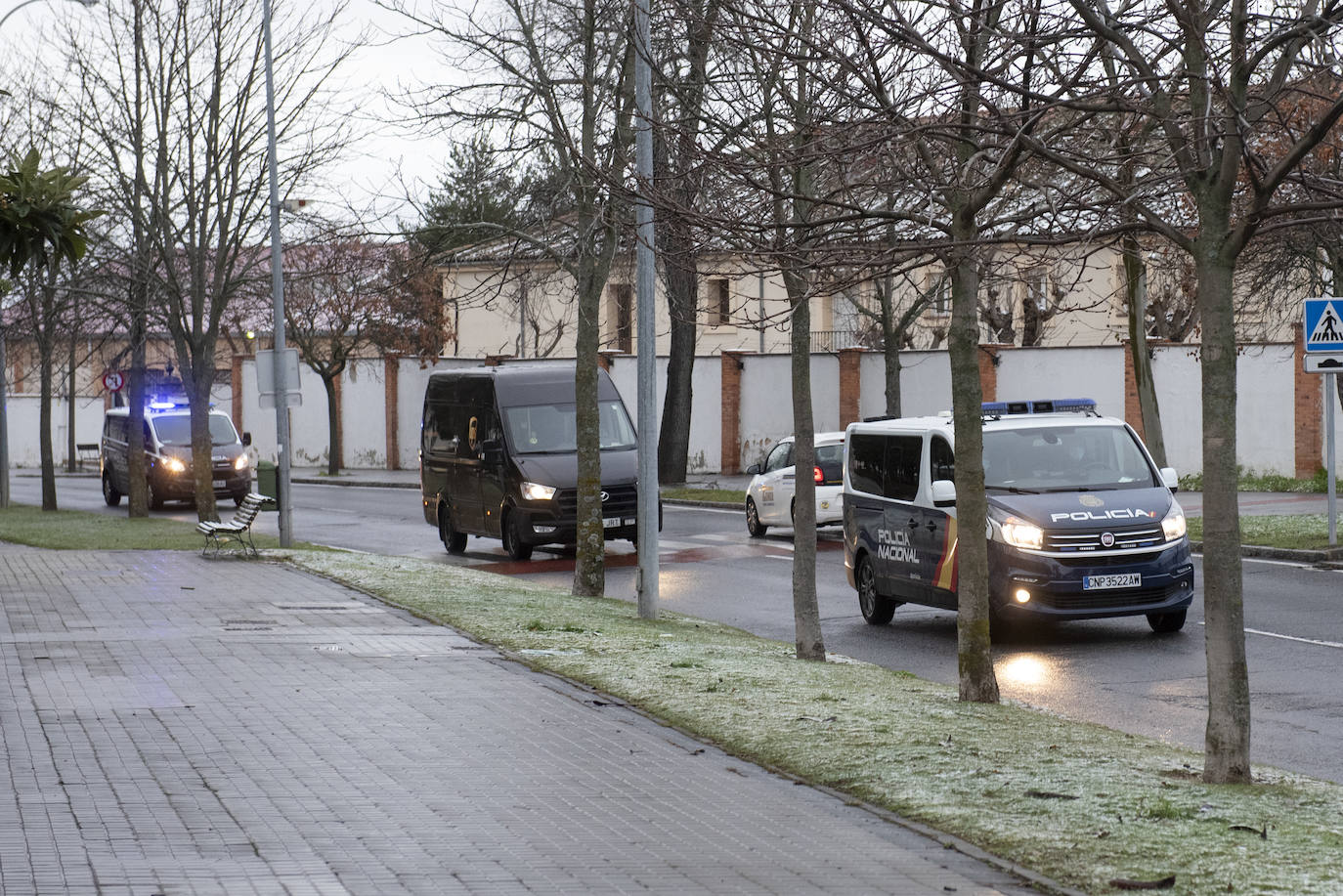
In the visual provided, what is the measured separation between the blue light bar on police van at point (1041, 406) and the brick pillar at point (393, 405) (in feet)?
127

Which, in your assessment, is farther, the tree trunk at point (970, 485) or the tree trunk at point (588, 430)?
the tree trunk at point (588, 430)

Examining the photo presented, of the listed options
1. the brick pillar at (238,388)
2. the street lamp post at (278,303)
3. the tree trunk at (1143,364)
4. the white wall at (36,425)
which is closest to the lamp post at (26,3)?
the street lamp post at (278,303)

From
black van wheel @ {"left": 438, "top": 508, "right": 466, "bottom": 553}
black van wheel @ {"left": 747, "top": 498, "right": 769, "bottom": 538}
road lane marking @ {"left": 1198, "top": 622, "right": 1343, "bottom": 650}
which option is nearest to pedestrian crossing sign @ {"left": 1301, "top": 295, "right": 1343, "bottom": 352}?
road lane marking @ {"left": 1198, "top": 622, "right": 1343, "bottom": 650}

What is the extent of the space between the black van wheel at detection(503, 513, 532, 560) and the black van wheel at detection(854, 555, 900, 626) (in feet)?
24.4

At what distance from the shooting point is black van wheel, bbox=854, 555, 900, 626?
1492cm

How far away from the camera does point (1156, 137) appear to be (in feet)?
30.7

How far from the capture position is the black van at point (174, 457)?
34188 mm

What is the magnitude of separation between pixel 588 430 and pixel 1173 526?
19.0 ft

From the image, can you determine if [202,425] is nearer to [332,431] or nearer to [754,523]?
[754,523]

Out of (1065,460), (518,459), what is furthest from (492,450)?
(1065,460)

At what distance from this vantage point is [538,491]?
21.6 meters

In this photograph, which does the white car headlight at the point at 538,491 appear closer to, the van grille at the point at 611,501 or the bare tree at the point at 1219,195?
the van grille at the point at 611,501

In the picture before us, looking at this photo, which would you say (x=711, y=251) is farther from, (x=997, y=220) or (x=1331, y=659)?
(x=1331, y=659)

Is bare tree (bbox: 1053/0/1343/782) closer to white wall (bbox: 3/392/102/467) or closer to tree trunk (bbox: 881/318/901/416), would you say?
tree trunk (bbox: 881/318/901/416)
